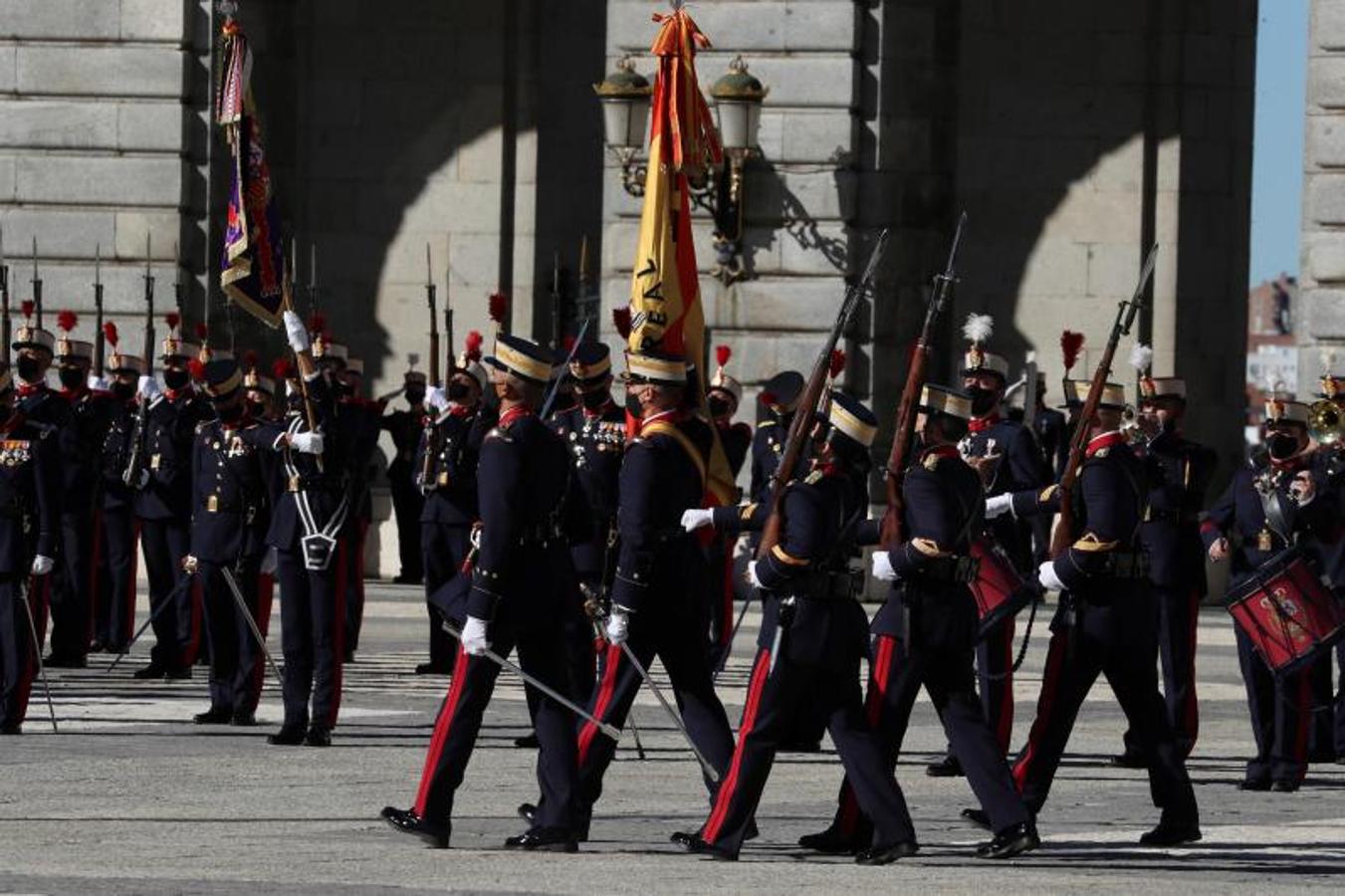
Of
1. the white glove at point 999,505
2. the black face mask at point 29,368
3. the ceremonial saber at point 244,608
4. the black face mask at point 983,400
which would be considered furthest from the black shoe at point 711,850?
the black face mask at point 29,368

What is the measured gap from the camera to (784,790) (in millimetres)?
16000

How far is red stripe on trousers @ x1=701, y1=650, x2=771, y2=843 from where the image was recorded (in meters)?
13.5

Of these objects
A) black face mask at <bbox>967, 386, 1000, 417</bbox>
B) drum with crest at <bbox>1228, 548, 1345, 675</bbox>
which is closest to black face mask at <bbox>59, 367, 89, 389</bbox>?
black face mask at <bbox>967, 386, 1000, 417</bbox>

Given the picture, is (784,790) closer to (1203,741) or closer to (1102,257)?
(1203,741)

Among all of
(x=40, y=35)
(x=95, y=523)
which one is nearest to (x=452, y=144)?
(x=40, y=35)

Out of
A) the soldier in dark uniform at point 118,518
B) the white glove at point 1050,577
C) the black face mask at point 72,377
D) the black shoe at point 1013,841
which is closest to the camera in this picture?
the black shoe at point 1013,841

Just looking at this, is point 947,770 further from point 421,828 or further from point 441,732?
point 421,828

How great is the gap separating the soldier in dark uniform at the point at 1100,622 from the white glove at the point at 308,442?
409cm

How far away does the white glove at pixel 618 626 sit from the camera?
14.5 m

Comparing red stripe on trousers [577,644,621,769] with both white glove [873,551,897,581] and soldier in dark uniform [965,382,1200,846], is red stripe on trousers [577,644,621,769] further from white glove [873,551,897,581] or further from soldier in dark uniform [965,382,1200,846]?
soldier in dark uniform [965,382,1200,846]

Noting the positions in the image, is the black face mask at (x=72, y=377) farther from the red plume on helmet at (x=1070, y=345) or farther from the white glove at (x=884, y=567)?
the white glove at (x=884, y=567)

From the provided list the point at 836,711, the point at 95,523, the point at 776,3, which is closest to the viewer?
the point at 836,711

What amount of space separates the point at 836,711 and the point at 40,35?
15186mm

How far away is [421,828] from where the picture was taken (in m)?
13.7
